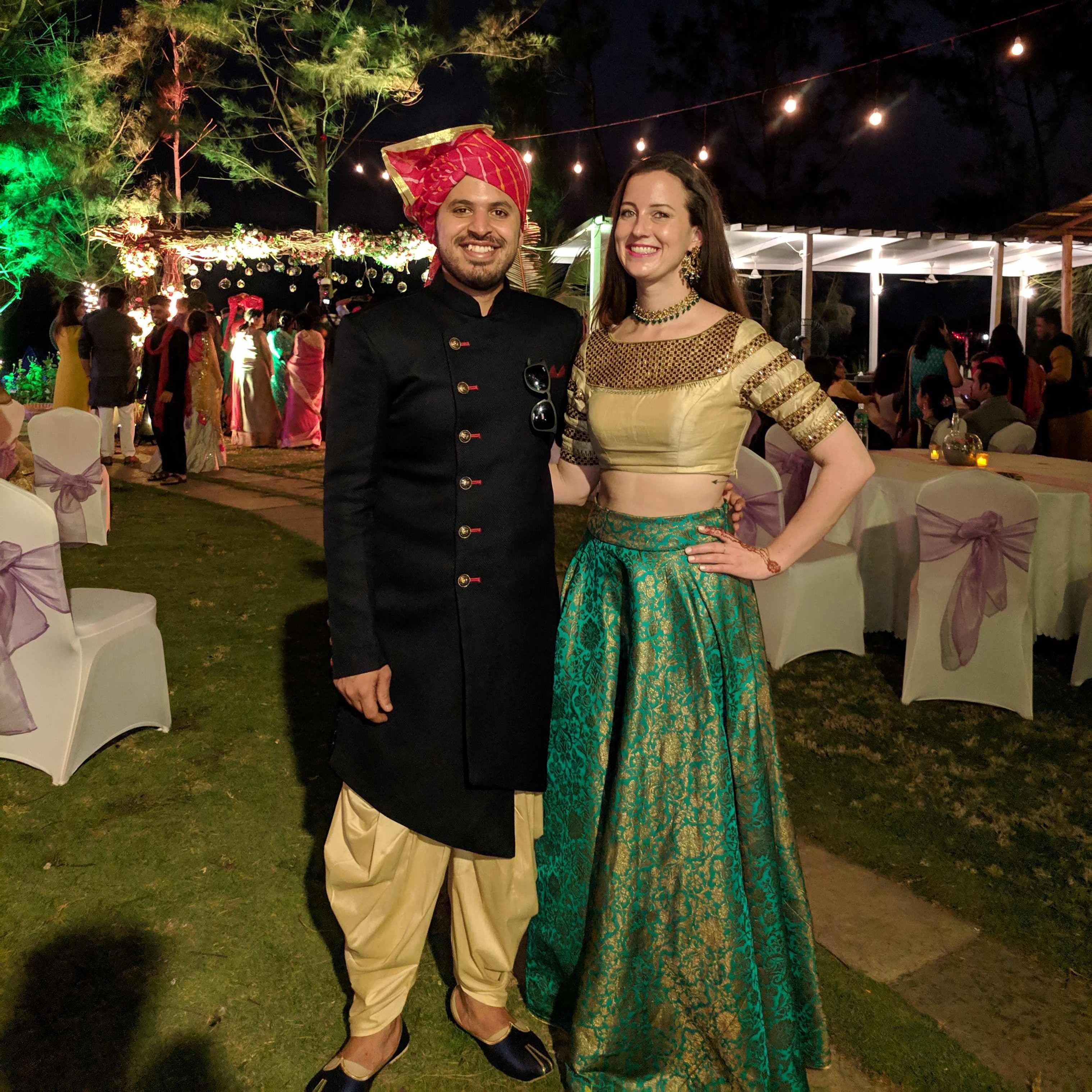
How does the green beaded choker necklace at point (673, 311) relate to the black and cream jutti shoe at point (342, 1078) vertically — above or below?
above

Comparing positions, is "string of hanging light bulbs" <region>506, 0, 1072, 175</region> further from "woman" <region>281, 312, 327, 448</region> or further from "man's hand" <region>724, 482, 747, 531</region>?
"woman" <region>281, 312, 327, 448</region>

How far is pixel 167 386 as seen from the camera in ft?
28.5

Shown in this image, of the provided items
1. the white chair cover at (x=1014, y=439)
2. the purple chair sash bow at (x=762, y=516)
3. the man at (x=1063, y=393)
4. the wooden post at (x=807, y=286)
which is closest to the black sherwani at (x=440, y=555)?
the purple chair sash bow at (x=762, y=516)

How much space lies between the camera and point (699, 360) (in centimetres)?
183

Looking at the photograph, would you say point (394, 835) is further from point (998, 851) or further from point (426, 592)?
point (998, 851)

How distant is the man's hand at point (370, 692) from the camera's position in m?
1.75

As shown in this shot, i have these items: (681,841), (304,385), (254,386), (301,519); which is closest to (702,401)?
(681,841)

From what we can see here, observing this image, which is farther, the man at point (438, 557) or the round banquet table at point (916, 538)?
the round banquet table at point (916, 538)

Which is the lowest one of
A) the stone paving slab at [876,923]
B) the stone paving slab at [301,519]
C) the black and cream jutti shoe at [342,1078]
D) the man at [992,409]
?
the stone paving slab at [876,923]

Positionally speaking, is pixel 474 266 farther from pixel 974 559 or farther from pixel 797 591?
pixel 797 591

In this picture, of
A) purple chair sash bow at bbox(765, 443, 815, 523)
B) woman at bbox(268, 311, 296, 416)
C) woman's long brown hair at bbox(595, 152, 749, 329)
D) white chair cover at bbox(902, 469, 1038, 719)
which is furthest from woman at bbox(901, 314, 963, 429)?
woman at bbox(268, 311, 296, 416)

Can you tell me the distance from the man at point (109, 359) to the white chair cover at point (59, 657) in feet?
20.5

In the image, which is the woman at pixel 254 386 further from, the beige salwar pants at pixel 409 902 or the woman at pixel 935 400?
the beige salwar pants at pixel 409 902

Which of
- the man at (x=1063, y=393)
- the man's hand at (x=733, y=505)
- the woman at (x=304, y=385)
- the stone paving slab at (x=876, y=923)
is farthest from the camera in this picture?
the woman at (x=304, y=385)
